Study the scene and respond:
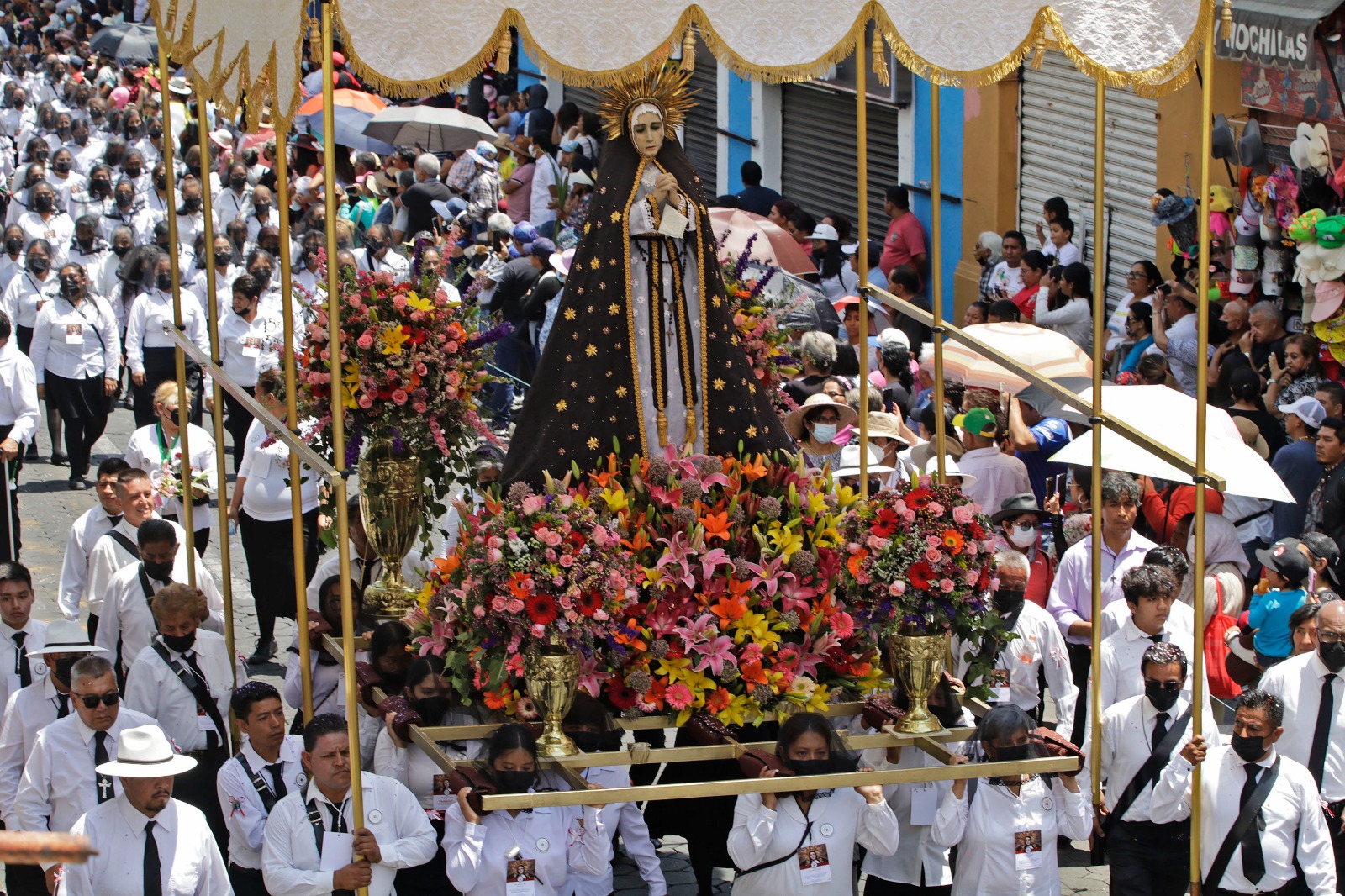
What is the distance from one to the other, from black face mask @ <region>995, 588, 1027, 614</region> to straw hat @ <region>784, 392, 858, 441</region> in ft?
6.44

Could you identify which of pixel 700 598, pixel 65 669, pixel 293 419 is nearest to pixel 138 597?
pixel 65 669

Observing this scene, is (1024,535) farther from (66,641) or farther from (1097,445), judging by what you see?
(66,641)

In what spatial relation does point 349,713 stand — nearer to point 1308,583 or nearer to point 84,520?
point 84,520

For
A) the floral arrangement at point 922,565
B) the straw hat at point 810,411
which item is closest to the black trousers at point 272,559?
the straw hat at point 810,411

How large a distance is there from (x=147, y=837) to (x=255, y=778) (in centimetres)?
48

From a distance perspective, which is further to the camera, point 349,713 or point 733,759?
point 733,759

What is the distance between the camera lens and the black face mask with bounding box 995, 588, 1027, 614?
7551 mm

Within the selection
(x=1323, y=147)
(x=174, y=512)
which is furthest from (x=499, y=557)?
(x=1323, y=147)

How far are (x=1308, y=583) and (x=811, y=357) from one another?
3146 millimetres

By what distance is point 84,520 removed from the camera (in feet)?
29.7

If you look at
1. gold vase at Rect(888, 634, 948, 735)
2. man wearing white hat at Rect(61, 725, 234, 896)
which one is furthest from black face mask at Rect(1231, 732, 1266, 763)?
man wearing white hat at Rect(61, 725, 234, 896)

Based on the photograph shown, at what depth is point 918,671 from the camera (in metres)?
6.62

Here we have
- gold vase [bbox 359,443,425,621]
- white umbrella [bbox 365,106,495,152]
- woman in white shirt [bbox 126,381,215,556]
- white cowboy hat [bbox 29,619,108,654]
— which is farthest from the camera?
white umbrella [bbox 365,106,495,152]

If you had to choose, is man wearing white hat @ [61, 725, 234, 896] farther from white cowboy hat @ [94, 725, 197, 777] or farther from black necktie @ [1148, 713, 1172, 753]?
black necktie @ [1148, 713, 1172, 753]
